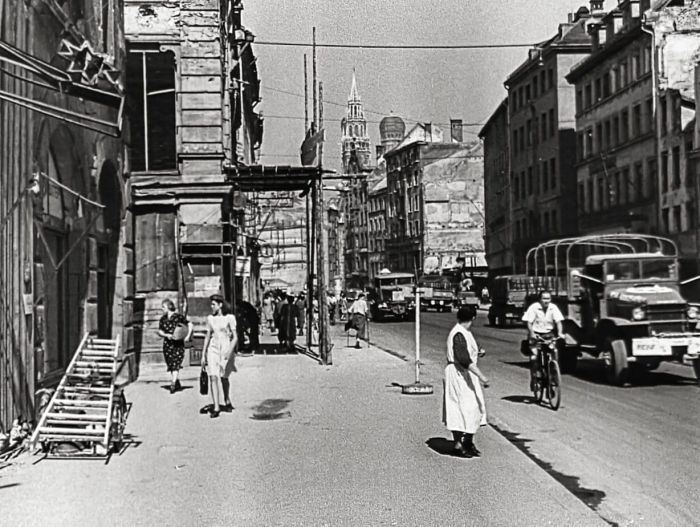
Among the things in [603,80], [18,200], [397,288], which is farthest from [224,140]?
[603,80]

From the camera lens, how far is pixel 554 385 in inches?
567

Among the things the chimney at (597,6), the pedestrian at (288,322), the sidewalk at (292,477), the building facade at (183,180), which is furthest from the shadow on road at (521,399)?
the chimney at (597,6)

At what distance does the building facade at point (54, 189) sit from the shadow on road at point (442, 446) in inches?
182

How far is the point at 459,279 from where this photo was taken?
82938 millimetres

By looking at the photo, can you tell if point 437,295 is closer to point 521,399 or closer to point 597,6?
point 597,6

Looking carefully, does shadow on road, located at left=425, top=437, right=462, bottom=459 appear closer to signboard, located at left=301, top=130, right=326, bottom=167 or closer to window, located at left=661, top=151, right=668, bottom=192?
signboard, located at left=301, top=130, right=326, bottom=167

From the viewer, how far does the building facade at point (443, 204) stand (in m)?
104

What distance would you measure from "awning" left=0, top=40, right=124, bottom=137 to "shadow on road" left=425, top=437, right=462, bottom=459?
5.05 m

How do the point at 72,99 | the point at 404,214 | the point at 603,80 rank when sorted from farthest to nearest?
1. the point at 404,214
2. the point at 603,80
3. the point at 72,99

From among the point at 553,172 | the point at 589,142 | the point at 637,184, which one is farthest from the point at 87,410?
the point at 553,172

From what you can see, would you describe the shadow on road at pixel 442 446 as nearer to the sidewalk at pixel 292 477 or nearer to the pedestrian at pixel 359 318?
the sidewalk at pixel 292 477

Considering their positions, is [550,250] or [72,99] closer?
[72,99]

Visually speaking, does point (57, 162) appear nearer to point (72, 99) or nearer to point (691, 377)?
point (72, 99)

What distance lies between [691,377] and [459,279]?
64.7 meters
